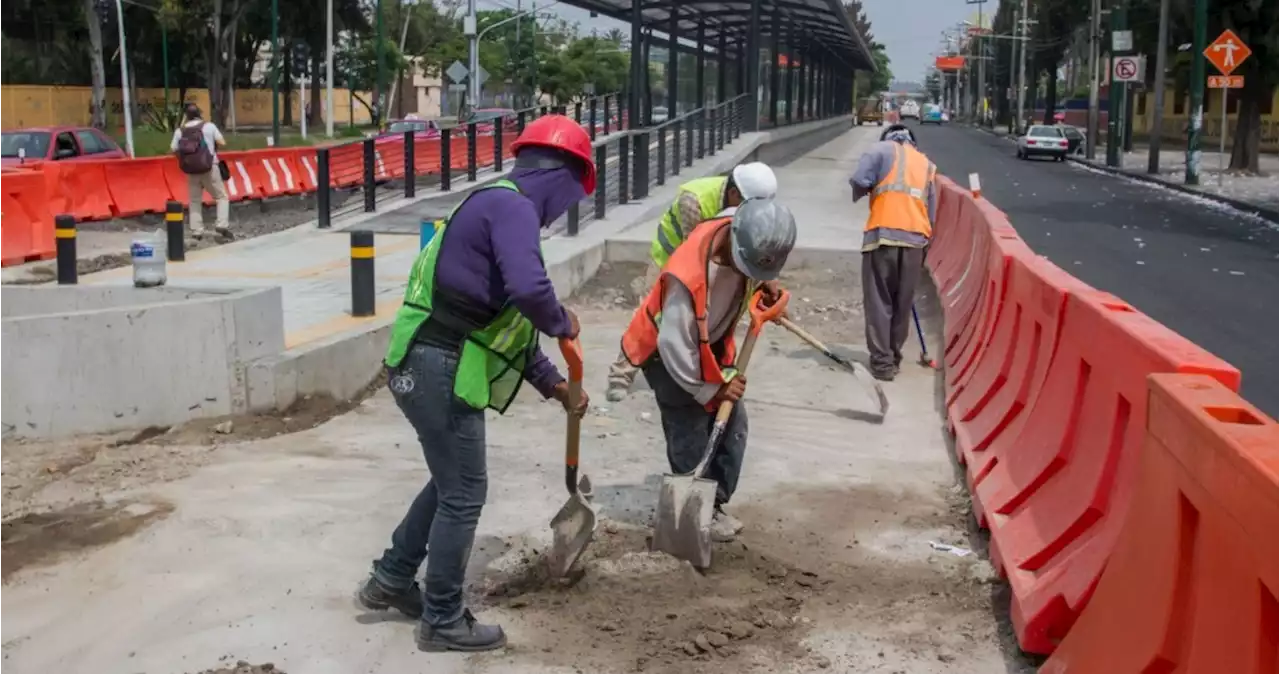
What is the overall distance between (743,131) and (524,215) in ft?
84.7

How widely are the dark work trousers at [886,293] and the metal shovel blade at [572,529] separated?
4946 millimetres

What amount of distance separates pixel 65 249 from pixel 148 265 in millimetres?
3216

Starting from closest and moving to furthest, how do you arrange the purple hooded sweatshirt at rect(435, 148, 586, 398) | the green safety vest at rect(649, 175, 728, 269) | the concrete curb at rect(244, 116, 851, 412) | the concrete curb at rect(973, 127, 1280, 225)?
the purple hooded sweatshirt at rect(435, 148, 586, 398)
the green safety vest at rect(649, 175, 728, 269)
the concrete curb at rect(244, 116, 851, 412)
the concrete curb at rect(973, 127, 1280, 225)

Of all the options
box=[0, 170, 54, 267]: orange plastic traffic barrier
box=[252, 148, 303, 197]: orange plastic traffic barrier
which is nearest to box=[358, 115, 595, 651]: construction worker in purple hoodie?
box=[0, 170, 54, 267]: orange plastic traffic barrier

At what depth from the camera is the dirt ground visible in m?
4.56

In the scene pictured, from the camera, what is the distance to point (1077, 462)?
4.66 meters

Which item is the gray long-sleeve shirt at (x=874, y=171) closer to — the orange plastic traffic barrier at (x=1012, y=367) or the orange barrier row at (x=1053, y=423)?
the orange barrier row at (x=1053, y=423)

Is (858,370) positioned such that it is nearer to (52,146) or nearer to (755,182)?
(755,182)

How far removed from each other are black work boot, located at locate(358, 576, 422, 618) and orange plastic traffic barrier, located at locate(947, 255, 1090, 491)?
2400 millimetres

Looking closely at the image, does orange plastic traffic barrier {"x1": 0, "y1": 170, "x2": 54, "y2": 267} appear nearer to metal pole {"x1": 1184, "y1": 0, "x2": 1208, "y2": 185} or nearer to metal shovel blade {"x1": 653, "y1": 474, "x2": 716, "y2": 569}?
metal shovel blade {"x1": 653, "y1": 474, "x2": 716, "y2": 569}

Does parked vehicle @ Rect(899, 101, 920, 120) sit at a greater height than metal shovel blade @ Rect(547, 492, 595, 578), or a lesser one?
greater

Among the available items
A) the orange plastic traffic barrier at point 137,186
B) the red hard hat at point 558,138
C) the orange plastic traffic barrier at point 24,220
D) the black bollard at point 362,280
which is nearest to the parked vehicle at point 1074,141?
the orange plastic traffic barrier at point 137,186

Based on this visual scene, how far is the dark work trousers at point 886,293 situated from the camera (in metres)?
9.52

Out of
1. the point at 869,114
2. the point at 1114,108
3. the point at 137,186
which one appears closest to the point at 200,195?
the point at 137,186
